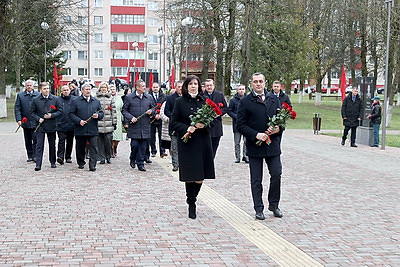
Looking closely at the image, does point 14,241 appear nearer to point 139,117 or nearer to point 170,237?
point 170,237

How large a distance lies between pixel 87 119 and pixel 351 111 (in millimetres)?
10246

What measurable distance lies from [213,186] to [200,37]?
74.4ft

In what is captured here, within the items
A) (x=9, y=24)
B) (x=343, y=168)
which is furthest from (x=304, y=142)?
(x=9, y=24)

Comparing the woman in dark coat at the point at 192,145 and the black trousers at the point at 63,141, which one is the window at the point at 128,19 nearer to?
the black trousers at the point at 63,141

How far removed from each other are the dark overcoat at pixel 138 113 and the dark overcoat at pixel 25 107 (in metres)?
2.37

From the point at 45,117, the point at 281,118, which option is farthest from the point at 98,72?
the point at 281,118

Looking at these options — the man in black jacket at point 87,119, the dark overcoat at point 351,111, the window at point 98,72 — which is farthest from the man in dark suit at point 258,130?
the window at point 98,72

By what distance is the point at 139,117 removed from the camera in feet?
42.9

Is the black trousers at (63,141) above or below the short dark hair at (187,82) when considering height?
below

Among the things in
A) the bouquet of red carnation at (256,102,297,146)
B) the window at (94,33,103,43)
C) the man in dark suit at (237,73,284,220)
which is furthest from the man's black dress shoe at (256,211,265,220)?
the window at (94,33,103,43)

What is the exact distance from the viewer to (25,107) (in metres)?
14.2

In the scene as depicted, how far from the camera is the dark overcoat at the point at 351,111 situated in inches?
787

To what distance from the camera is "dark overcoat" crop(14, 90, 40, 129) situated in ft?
46.1

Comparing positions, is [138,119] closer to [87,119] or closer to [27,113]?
[87,119]
